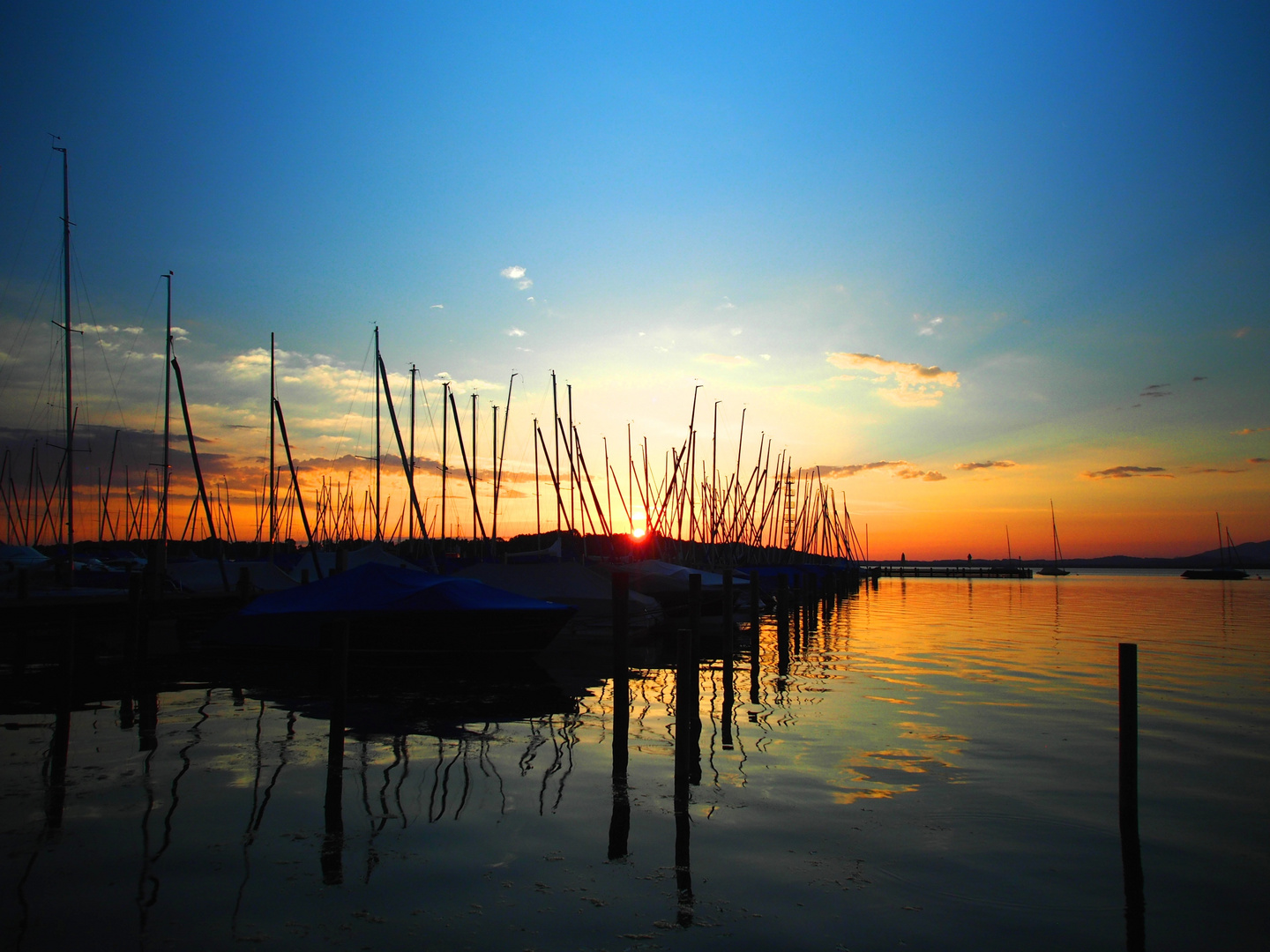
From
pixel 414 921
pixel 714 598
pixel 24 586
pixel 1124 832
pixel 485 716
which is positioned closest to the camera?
pixel 414 921

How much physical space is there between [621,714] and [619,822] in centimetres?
195

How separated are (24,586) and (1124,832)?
27.7 m

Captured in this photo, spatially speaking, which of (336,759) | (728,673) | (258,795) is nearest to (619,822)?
(336,759)

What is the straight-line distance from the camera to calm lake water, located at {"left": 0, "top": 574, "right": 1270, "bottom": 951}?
7859mm

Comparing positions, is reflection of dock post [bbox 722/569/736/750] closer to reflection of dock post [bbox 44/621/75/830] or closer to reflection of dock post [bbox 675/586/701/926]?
reflection of dock post [bbox 675/586/701/926]

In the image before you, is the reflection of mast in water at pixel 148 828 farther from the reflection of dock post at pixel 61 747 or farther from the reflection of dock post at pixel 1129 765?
the reflection of dock post at pixel 1129 765

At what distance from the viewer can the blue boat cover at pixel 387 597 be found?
77.0 ft

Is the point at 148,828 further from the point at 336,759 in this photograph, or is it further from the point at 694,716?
the point at 694,716

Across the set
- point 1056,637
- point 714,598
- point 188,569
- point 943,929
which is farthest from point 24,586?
point 1056,637

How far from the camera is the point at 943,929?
7809 millimetres

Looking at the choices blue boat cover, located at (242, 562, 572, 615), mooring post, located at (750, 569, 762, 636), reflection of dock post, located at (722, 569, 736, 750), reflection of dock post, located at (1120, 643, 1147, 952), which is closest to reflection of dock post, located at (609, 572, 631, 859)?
reflection of dock post, located at (722, 569, 736, 750)

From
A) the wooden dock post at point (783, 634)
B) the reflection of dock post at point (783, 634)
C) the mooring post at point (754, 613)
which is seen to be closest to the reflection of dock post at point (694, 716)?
the mooring post at point (754, 613)

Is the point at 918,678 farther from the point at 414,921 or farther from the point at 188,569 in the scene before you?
the point at 188,569

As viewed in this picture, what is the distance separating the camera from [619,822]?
10555 millimetres
